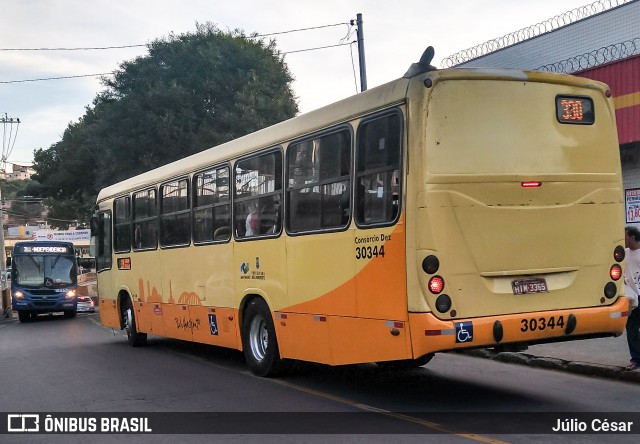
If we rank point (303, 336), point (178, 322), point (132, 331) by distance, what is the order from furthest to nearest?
point (132, 331) → point (178, 322) → point (303, 336)

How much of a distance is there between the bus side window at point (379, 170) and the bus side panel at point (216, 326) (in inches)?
144

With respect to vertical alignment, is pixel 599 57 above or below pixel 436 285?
above

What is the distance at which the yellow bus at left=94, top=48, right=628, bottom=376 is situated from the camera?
23.7 ft

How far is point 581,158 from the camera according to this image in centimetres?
789

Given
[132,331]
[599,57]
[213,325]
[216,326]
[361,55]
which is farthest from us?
[361,55]

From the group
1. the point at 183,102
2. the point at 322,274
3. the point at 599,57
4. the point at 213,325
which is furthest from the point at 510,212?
the point at 183,102

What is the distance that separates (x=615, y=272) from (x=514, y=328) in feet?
4.90

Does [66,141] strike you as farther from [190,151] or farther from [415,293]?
[415,293]

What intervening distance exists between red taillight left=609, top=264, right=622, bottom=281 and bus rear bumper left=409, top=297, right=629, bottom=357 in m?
0.25

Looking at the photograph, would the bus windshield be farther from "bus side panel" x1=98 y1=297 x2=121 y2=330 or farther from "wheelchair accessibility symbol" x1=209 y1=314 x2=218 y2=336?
"wheelchair accessibility symbol" x1=209 y1=314 x2=218 y2=336

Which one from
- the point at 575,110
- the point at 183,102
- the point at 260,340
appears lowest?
the point at 260,340

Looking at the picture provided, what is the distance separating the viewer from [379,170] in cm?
771

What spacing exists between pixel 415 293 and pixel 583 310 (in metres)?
1.86

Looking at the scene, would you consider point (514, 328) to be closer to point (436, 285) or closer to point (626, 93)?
point (436, 285)
